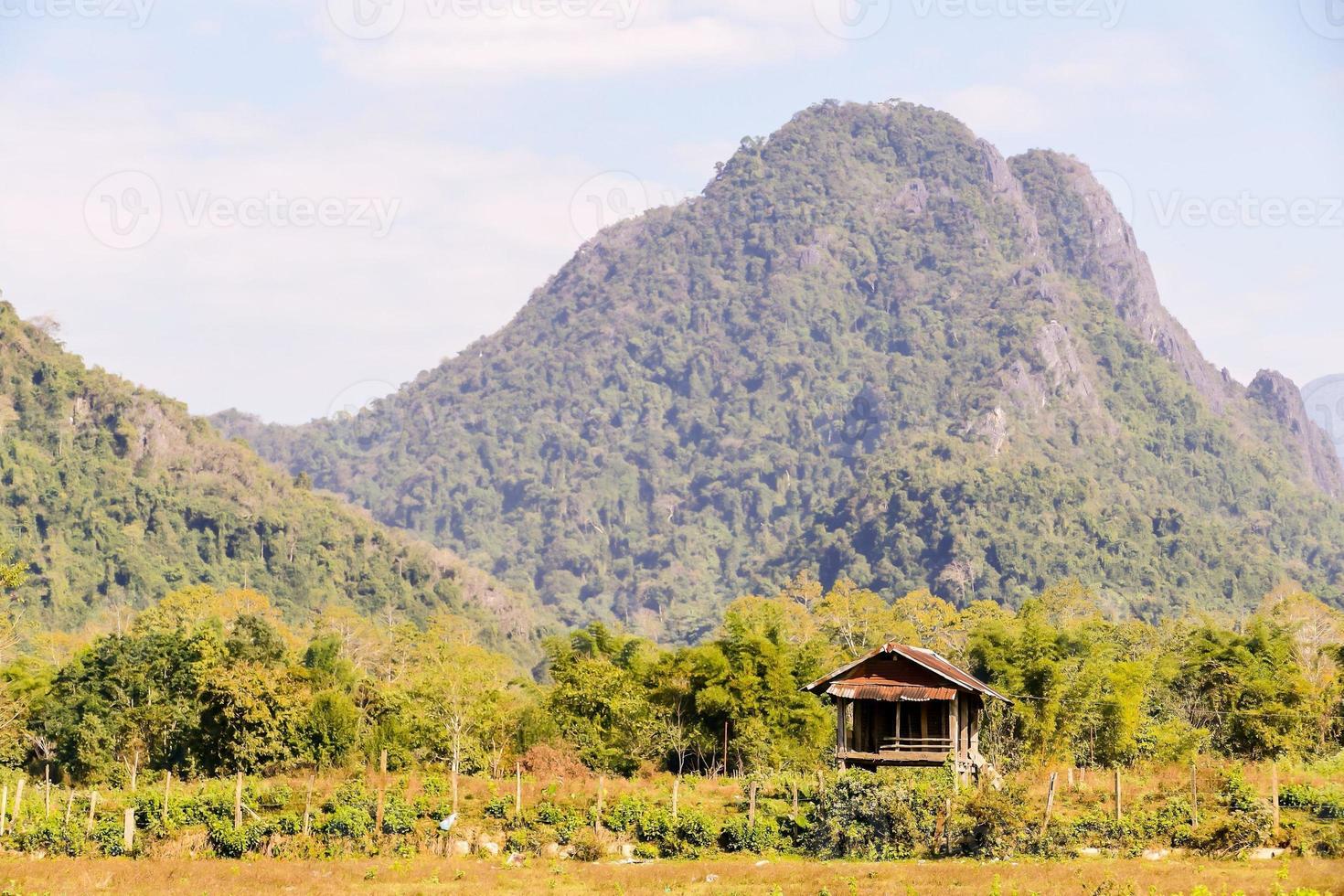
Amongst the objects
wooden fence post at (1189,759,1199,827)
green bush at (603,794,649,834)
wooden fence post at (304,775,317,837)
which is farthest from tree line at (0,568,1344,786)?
wooden fence post at (1189,759,1199,827)

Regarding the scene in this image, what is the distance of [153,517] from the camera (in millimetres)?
135625

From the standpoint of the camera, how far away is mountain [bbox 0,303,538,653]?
128250 mm

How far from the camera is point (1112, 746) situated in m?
54.7

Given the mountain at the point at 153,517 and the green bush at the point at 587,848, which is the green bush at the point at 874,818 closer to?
the green bush at the point at 587,848

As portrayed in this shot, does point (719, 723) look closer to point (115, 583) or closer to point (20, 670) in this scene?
point (20, 670)

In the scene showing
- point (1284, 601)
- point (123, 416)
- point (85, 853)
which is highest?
point (123, 416)

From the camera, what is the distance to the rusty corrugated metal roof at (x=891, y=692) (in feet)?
153

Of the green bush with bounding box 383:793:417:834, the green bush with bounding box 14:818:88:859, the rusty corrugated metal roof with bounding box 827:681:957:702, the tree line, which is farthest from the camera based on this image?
the tree line

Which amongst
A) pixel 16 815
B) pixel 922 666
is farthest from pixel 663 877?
pixel 16 815

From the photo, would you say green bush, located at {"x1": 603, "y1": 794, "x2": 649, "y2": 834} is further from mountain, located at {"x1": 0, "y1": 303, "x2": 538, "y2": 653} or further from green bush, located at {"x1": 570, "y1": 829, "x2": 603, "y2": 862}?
mountain, located at {"x1": 0, "y1": 303, "x2": 538, "y2": 653}

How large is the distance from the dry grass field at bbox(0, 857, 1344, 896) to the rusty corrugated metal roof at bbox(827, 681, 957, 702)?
7.91m

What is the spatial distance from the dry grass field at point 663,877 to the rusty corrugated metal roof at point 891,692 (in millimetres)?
7908

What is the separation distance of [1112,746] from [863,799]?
55.3 feet

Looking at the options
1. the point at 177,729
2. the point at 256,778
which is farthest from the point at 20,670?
the point at 256,778
